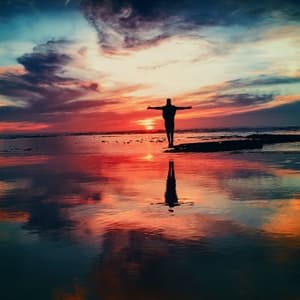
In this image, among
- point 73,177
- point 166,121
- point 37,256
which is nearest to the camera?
point 37,256

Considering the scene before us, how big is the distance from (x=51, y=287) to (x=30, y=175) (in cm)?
2110

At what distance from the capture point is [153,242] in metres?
10.8

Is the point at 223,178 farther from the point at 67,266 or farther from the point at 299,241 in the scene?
the point at 67,266

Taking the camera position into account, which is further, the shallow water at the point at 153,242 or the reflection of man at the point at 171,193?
the reflection of man at the point at 171,193

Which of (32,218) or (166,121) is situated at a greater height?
(166,121)

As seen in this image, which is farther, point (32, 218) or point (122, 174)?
point (122, 174)

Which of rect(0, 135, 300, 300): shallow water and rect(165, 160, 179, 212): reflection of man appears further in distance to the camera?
rect(165, 160, 179, 212): reflection of man

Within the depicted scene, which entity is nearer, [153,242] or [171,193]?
[153,242]

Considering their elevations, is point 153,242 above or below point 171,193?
below

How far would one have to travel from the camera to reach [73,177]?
2631 cm

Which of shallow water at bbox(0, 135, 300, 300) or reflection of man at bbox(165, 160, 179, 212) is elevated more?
reflection of man at bbox(165, 160, 179, 212)

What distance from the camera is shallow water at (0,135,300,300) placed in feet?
26.5

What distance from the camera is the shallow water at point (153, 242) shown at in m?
8.06

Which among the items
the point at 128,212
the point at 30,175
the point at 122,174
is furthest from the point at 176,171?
the point at 128,212
